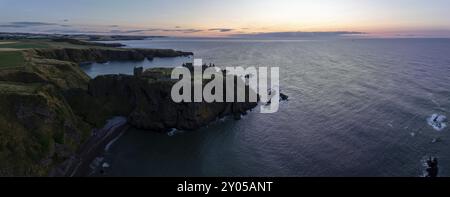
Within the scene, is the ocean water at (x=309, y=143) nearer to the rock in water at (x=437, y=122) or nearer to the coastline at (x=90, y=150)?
the rock in water at (x=437, y=122)

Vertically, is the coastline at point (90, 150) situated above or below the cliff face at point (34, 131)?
below

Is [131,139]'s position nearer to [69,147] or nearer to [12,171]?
[69,147]

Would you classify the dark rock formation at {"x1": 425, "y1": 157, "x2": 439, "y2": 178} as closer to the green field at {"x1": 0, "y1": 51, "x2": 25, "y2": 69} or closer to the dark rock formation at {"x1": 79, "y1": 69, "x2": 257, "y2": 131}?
the dark rock formation at {"x1": 79, "y1": 69, "x2": 257, "y2": 131}

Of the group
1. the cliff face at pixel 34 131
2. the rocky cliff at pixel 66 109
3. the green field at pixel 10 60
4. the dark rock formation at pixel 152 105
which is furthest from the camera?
the green field at pixel 10 60

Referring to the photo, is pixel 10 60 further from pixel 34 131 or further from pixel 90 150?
pixel 90 150

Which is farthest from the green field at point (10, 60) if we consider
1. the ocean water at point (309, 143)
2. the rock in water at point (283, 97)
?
the rock in water at point (283, 97)

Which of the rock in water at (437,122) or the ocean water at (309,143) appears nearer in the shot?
the ocean water at (309,143)

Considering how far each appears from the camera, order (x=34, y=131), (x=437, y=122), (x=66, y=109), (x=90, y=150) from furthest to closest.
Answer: (x=437, y=122) < (x=66, y=109) < (x=90, y=150) < (x=34, y=131)

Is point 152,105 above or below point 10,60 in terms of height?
below

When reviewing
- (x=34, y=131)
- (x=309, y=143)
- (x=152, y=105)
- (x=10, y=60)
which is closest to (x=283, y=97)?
(x=309, y=143)
